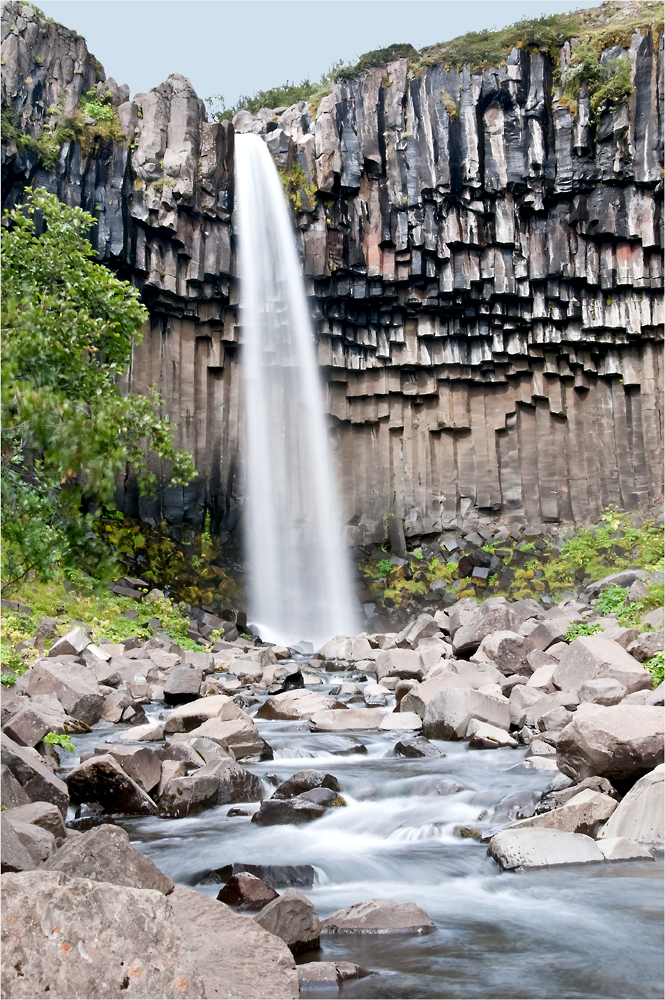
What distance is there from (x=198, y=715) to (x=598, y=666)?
206 inches

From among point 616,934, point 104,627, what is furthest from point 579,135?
point 616,934

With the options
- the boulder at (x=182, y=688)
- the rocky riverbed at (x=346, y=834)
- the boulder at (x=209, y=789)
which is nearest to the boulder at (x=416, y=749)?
the rocky riverbed at (x=346, y=834)

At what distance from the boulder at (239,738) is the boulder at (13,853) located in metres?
4.15

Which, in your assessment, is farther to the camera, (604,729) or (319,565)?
(319,565)

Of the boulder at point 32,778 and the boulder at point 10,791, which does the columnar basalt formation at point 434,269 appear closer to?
the boulder at point 32,778

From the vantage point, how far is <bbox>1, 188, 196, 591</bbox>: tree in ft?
15.5

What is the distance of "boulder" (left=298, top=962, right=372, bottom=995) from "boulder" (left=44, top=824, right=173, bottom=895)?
0.91 metres

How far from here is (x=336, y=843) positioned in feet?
20.9

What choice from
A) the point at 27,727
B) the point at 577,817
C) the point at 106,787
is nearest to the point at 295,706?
the point at 27,727

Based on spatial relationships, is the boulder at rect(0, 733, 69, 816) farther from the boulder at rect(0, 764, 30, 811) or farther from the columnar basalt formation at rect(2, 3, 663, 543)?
the columnar basalt formation at rect(2, 3, 663, 543)

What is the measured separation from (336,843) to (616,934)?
2.53 m

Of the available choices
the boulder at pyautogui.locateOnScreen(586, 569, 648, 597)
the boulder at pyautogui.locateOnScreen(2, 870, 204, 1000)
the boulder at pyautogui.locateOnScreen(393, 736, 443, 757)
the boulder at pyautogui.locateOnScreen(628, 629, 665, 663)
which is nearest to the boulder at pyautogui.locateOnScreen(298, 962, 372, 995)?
the boulder at pyautogui.locateOnScreen(2, 870, 204, 1000)

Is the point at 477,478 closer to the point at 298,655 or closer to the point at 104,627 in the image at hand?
the point at 298,655

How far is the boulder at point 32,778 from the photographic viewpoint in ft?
20.1
